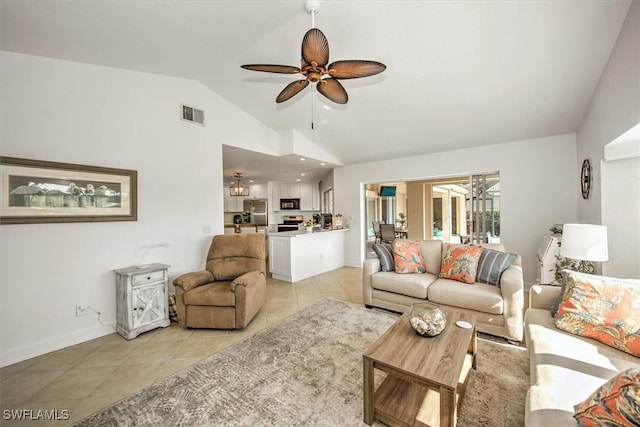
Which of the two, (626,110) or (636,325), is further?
(626,110)

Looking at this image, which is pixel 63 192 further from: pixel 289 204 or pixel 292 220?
pixel 292 220

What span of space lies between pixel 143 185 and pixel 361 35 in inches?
125

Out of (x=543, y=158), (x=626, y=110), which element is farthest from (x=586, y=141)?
(x=626, y=110)

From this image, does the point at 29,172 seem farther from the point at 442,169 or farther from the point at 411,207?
the point at 411,207

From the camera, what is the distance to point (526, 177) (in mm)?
3996

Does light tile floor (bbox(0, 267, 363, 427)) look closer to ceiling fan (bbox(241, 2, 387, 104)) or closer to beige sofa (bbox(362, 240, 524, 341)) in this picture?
beige sofa (bbox(362, 240, 524, 341))

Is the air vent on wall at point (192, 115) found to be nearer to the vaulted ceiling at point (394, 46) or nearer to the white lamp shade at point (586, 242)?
the vaulted ceiling at point (394, 46)

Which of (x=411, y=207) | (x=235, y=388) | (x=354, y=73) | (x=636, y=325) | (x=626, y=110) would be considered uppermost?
(x=354, y=73)

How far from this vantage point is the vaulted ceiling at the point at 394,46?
213 centimetres

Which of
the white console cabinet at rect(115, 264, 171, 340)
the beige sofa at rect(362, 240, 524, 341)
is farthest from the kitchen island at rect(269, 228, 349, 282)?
the white console cabinet at rect(115, 264, 171, 340)

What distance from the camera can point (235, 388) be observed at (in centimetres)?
184

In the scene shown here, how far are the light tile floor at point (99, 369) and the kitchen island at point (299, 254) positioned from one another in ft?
4.78

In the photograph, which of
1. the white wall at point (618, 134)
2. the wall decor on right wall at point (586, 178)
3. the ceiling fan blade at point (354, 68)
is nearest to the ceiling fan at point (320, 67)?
the ceiling fan blade at point (354, 68)

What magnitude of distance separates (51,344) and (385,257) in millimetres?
3849
